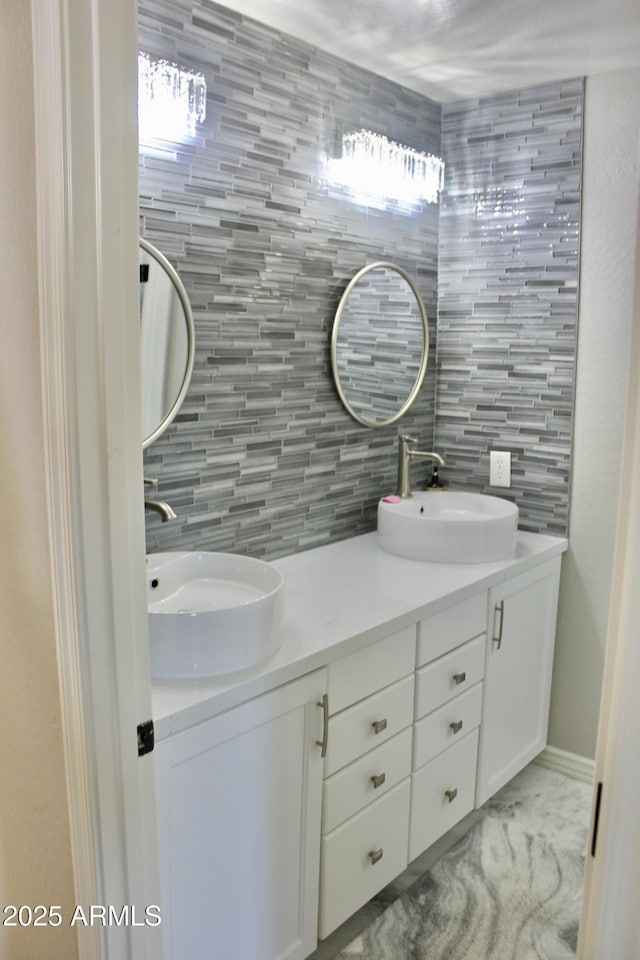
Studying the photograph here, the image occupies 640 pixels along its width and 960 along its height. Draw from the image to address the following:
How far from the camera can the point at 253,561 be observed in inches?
72.6

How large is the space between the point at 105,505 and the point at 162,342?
94cm

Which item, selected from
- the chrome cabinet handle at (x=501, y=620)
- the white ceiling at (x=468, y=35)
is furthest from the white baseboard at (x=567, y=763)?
the white ceiling at (x=468, y=35)

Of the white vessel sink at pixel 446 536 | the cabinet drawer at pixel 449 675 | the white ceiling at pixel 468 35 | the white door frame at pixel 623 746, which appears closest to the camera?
the white door frame at pixel 623 746

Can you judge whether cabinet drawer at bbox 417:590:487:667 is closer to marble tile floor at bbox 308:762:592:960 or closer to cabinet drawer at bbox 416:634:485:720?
cabinet drawer at bbox 416:634:485:720

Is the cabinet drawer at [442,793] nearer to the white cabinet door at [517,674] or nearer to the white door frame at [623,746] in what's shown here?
the white cabinet door at [517,674]

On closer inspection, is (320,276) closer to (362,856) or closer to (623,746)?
(362,856)

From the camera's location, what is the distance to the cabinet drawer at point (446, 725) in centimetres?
204

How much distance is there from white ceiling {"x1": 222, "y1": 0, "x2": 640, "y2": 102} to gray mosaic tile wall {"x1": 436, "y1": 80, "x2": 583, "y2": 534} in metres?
0.16

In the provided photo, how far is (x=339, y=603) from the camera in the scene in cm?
195

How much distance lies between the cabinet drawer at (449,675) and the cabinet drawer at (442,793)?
0.17m

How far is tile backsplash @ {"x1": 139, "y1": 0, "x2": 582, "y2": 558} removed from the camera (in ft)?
6.43

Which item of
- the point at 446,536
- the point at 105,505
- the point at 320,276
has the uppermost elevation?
the point at 320,276

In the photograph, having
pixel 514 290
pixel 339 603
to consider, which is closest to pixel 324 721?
pixel 339 603

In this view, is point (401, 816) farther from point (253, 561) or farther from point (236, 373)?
point (236, 373)
